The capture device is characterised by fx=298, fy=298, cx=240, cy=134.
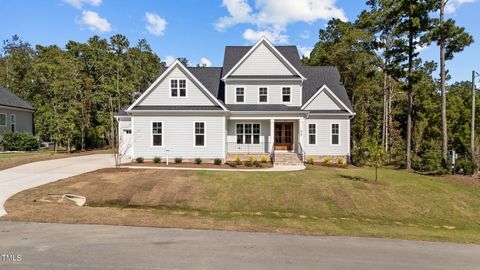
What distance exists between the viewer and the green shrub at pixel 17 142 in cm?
2917

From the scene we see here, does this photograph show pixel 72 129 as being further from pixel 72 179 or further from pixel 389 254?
pixel 389 254

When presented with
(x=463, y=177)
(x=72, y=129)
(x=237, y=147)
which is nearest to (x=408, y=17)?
(x=463, y=177)

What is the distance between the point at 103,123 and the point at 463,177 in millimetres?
38389

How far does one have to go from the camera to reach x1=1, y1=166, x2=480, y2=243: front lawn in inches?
367

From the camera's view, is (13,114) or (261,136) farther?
(13,114)

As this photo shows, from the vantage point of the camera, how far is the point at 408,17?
69.6ft

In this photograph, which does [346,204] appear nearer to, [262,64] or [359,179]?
[359,179]

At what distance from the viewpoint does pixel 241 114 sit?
2245cm

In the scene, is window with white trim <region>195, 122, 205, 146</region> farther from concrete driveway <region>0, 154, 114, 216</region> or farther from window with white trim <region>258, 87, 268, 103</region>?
concrete driveway <region>0, 154, 114, 216</region>

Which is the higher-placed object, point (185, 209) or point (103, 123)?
point (103, 123)

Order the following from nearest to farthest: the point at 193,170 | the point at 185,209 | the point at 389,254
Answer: the point at 389,254
the point at 185,209
the point at 193,170

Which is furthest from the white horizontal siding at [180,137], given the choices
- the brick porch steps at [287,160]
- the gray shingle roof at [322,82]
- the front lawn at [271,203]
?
the gray shingle roof at [322,82]

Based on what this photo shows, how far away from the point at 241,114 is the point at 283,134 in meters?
4.27

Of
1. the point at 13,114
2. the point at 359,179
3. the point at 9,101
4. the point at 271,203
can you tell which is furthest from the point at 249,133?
the point at 9,101
